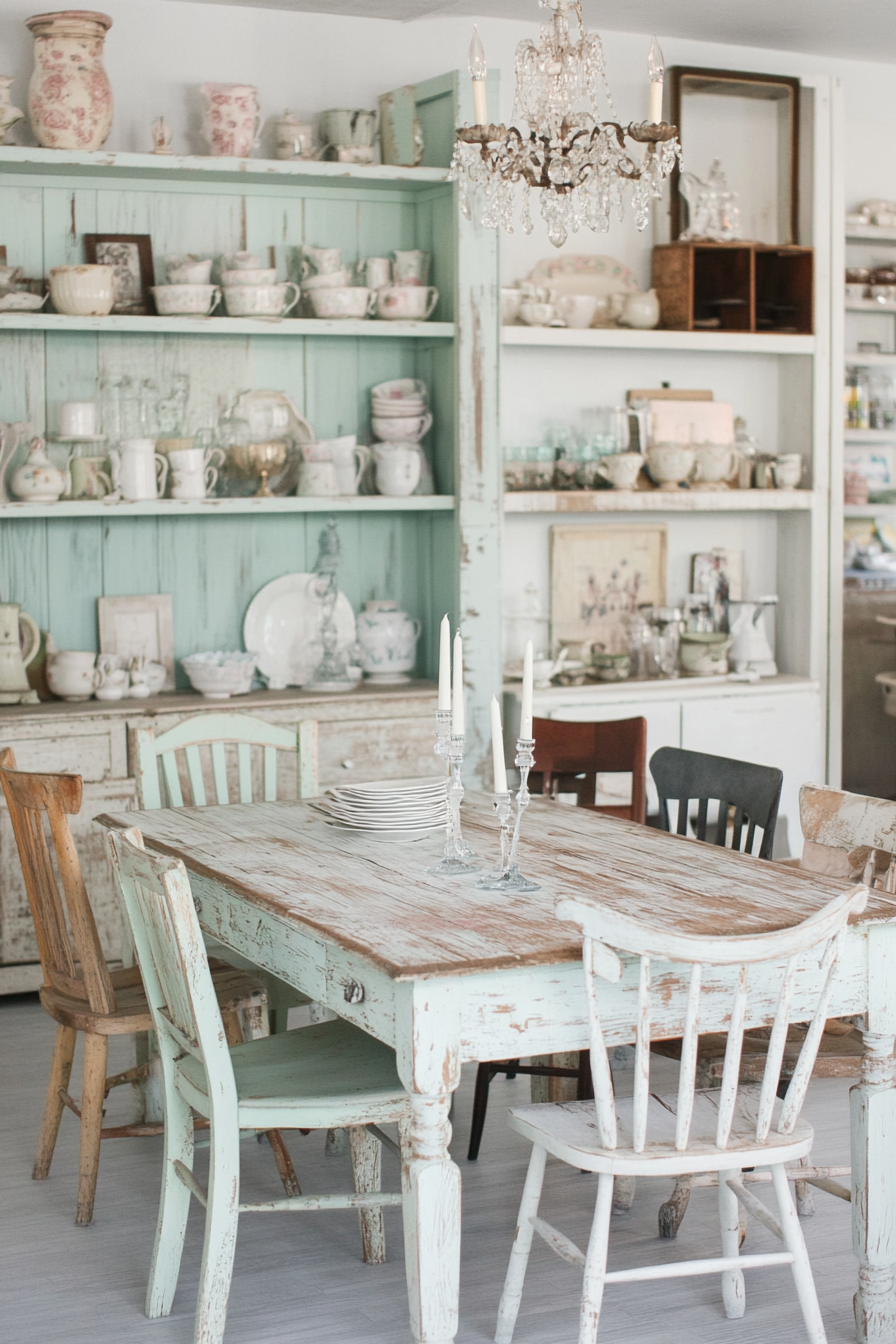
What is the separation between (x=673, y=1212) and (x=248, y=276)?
2955mm

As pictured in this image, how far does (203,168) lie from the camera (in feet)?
14.5

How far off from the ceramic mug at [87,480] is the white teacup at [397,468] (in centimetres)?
84

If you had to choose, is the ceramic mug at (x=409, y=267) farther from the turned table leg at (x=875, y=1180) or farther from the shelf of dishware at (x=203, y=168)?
the turned table leg at (x=875, y=1180)

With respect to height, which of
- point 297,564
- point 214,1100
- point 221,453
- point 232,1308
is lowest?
point 232,1308

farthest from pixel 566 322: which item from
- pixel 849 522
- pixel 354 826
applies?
pixel 354 826

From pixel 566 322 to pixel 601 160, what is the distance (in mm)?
2234

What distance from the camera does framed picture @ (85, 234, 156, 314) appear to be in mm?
4555

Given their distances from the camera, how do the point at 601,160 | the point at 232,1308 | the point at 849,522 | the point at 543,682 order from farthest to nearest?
1. the point at 849,522
2. the point at 543,682
3. the point at 601,160
4. the point at 232,1308

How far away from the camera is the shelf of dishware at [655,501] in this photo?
195 inches

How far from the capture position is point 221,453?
471 centimetres

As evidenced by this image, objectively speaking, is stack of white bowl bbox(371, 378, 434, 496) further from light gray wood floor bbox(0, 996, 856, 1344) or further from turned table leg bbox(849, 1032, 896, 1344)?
turned table leg bbox(849, 1032, 896, 1344)

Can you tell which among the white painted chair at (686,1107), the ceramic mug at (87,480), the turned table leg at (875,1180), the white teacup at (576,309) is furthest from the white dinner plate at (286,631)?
the turned table leg at (875,1180)

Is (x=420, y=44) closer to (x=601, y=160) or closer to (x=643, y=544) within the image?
(x=643, y=544)

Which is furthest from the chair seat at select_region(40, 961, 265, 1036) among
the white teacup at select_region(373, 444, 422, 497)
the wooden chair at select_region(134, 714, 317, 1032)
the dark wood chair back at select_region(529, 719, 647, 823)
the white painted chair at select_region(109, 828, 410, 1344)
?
the white teacup at select_region(373, 444, 422, 497)
